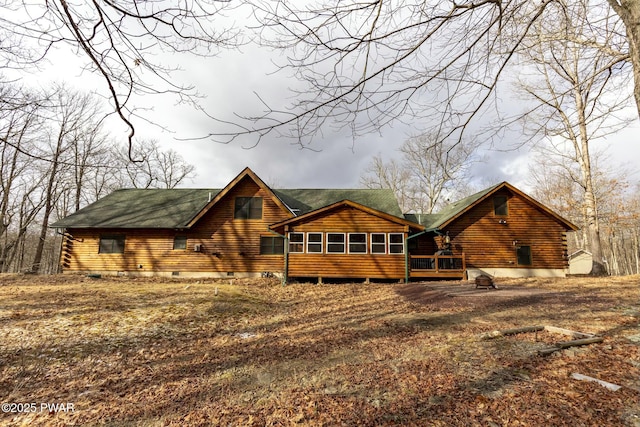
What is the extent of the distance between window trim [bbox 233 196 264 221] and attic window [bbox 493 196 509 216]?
15288 mm

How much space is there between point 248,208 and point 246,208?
0.14 m

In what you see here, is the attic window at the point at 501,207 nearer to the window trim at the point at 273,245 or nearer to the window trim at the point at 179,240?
the window trim at the point at 273,245

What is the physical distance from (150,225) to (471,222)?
2092 centimetres

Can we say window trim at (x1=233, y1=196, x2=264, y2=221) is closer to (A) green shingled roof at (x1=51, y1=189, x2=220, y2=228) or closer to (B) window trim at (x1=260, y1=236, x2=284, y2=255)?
(B) window trim at (x1=260, y1=236, x2=284, y2=255)

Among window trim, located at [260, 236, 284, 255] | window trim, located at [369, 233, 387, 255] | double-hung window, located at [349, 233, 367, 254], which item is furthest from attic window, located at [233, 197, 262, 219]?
window trim, located at [369, 233, 387, 255]

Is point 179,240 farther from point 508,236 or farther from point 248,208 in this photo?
point 508,236

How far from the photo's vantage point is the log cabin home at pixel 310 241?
55.0 feet

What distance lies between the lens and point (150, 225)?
61.7 feet

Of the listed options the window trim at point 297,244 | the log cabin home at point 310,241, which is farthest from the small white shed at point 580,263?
the window trim at point 297,244

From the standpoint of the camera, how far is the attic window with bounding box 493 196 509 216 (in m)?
18.5

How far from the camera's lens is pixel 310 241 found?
16.9m

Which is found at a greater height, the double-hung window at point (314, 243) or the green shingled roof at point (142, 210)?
the green shingled roof at point (142, 210)

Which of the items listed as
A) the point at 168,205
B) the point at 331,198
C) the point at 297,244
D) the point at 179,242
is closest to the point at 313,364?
the point at 297,244

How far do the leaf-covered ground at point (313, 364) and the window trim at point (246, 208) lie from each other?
9770mm
